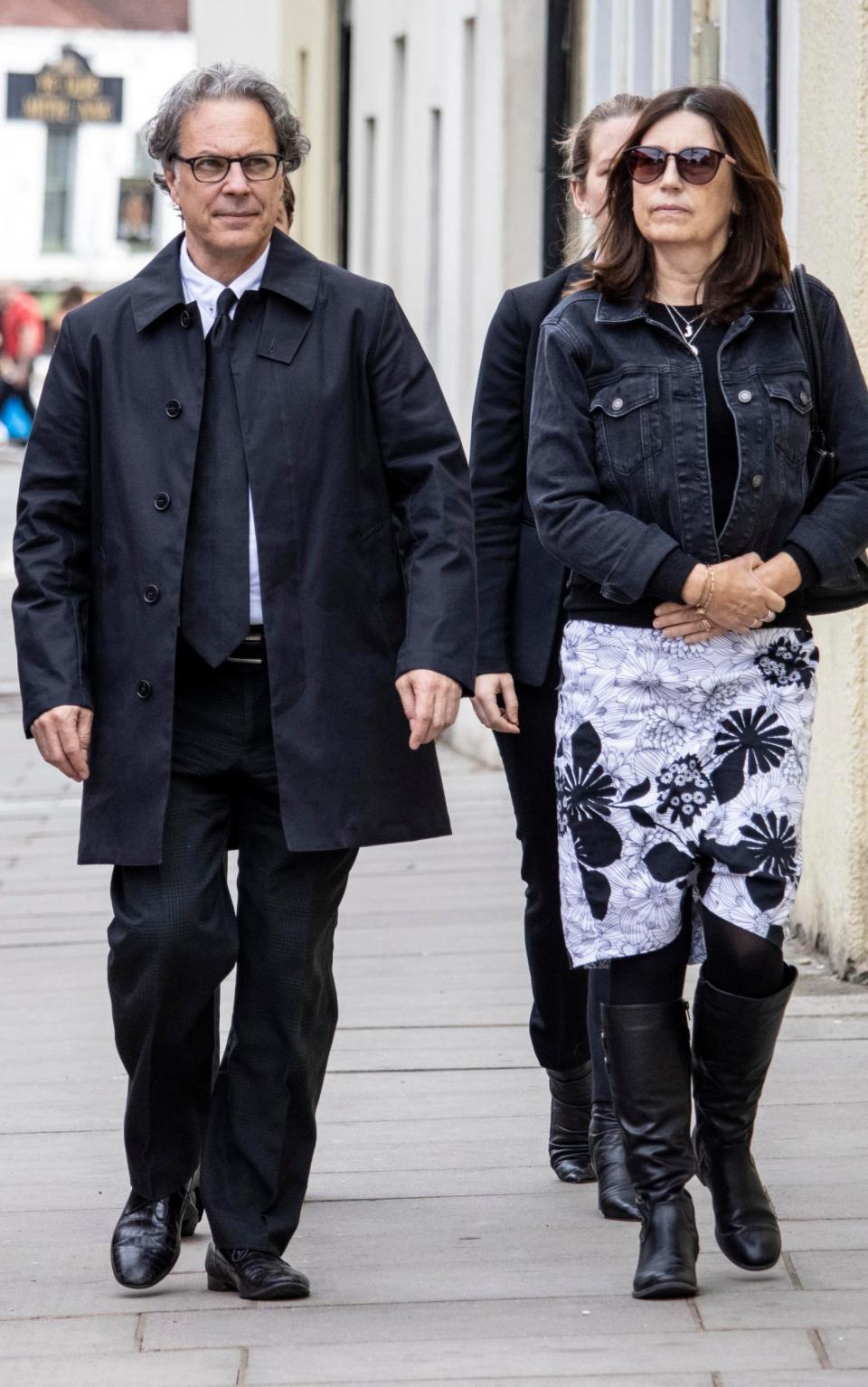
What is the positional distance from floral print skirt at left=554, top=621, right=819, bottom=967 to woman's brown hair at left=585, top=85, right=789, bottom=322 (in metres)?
0.54

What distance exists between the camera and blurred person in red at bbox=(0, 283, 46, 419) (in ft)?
115

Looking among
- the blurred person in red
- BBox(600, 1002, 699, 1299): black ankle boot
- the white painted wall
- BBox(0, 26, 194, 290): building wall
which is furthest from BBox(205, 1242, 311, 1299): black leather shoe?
BBox(0, 26, 194, 290): building wall

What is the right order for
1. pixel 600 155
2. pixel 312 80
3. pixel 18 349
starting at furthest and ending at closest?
pixel 18 349, pixel 312 80, pixel 600 155

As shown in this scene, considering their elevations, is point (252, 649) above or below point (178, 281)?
below

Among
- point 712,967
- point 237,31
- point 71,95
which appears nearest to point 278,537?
point 712,967

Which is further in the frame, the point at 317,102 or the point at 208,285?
the point at 317,102

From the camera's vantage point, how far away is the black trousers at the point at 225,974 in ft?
13.9

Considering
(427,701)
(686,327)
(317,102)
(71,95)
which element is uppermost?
(71,95)

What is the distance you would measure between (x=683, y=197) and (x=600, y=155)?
55cm

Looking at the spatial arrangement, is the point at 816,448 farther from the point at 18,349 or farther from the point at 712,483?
the point at 18,349

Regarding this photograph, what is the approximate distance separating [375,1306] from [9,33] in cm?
5829

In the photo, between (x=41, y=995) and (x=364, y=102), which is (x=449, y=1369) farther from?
(x=364, y=102)

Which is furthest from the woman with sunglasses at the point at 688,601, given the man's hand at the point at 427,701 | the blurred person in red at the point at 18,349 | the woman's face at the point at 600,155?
the blurred person in red at the point at 18,349

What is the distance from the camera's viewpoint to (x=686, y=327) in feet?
13.6
